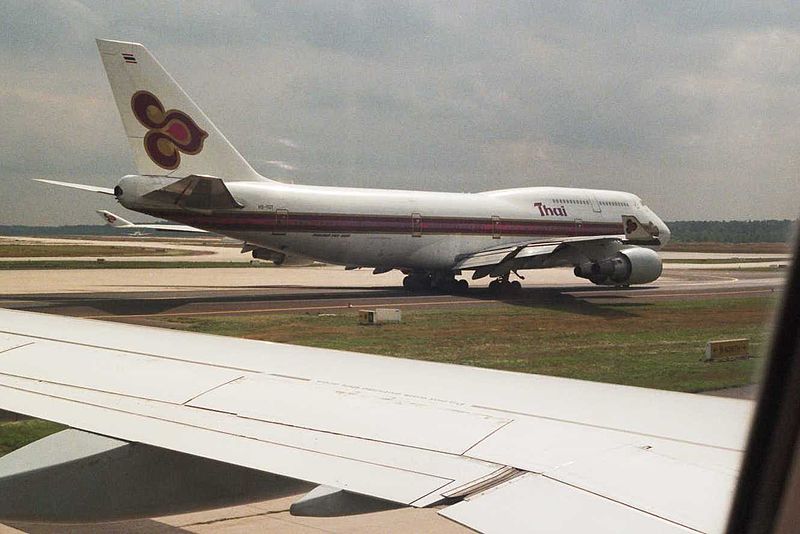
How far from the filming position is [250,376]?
12.3 feet

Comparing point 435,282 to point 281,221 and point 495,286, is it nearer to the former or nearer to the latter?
point 495,286

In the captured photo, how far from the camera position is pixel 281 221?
20141 mm

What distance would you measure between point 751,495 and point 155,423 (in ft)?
7.39

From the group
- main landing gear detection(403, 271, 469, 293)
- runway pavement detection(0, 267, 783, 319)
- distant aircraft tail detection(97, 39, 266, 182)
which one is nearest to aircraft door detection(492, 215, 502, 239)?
main landing gear detection(403, 271, 469, 293)

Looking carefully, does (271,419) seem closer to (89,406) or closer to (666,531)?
(89,406)

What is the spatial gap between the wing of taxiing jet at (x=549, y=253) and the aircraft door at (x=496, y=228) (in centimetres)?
122

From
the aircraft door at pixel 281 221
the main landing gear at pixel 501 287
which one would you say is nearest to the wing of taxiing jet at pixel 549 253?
the main landing gear at pixel 501 287

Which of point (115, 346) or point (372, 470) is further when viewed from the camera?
point (115, 346)

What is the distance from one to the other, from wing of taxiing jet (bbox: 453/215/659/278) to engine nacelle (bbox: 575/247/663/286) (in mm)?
280

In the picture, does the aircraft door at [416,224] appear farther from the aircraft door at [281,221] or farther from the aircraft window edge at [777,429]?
the aircraft window edge at [777,429]

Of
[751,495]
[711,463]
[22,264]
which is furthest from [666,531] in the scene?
[22,264]

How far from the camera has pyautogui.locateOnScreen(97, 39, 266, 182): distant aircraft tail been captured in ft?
Answer: 68.1

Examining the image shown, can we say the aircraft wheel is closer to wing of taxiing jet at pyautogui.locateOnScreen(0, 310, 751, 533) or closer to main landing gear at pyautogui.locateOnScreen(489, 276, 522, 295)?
main landing gear at pyautogui.locateOnScreen(489, 276, 522, 295)

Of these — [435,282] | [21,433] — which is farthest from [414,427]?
[435,282]
